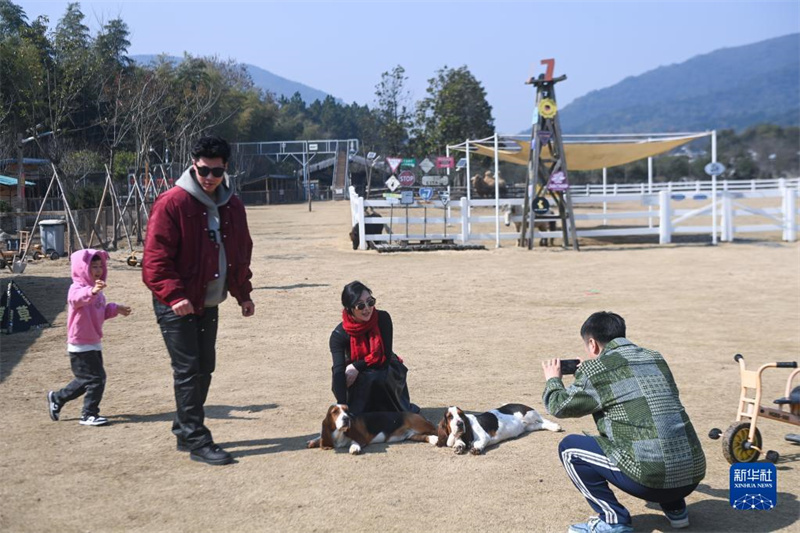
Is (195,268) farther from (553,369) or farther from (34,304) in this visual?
(34,304)

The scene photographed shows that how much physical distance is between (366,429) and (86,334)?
2227 millimetres

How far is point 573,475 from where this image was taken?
13.3 ft

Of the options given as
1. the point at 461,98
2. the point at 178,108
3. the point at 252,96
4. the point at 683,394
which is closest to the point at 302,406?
the point at 683,394

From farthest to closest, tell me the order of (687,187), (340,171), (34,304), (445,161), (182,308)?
(340,171), (687,187), (445,161), (34,304), (182,308)

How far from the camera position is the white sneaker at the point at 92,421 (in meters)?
6.09

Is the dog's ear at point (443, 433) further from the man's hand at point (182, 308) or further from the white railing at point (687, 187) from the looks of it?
the white railing at point (687, 187)

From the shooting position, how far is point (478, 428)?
17.8ft

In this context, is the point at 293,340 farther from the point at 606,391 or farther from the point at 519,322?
the point at 606,391

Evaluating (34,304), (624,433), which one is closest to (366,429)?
(624,433)

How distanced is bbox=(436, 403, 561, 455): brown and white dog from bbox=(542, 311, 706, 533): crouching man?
1.30m

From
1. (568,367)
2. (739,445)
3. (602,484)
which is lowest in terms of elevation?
(739,445)

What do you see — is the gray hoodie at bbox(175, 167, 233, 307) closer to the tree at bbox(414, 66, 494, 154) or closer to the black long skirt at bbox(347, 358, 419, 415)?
the black long skirt at bbox(347, 358, 419, 415)

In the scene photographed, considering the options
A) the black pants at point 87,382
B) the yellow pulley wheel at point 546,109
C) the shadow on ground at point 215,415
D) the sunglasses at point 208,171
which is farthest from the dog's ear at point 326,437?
the yellow pulley wheel at point 546,109

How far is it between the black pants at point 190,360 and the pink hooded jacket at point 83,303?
111cm
